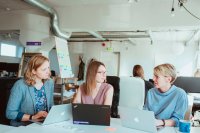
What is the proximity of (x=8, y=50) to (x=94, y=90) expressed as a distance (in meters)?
9.74

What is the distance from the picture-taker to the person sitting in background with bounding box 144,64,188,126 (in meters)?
2.17

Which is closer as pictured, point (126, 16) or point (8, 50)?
point (126, 16)

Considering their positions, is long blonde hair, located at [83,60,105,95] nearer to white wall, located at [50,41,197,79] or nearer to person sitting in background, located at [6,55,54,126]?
person sitting in background, located at [6,55,54,126]

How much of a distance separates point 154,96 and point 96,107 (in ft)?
2.39

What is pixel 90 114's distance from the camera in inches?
76.9

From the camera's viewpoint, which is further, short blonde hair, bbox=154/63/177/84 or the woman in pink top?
the woman in pink top

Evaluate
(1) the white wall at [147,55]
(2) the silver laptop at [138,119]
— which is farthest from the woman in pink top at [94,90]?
(1) the white wall at [147,55]

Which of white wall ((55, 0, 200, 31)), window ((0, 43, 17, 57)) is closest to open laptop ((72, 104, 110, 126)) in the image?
white wall ((55, 0, 200, 31))

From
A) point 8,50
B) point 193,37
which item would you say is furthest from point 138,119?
point 8,50

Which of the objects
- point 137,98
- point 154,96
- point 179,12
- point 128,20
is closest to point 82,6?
point 128,20

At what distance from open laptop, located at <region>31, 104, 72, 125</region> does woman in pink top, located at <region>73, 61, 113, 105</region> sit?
0.42 metres

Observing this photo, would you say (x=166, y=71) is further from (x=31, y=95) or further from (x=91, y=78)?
(x=31, y=95)

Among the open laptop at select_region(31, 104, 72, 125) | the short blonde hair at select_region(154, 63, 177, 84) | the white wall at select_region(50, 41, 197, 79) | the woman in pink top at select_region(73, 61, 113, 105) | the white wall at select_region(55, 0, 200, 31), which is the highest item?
the white wall at select_region(55, 0, 200, 31)

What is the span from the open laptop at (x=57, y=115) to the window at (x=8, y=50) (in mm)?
9597
